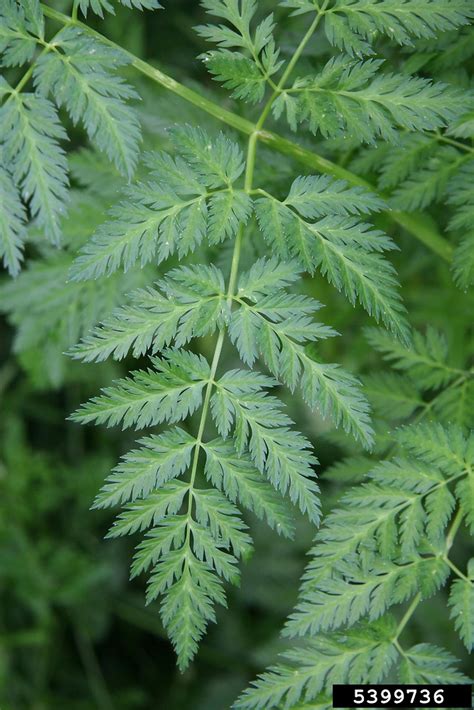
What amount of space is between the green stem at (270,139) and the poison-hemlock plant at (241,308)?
4 centimetres

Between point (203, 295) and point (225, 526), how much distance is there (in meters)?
0.55

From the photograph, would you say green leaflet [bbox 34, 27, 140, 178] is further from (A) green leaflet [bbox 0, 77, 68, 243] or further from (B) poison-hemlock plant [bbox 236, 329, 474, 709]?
(B) poison-hemlock plant [bbox 236, 329, 474, 709]

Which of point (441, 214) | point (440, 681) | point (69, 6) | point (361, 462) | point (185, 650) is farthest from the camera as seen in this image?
point (69, 6)

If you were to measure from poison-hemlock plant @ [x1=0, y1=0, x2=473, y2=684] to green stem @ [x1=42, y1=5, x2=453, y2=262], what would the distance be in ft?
0.12

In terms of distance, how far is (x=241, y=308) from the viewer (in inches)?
71.1

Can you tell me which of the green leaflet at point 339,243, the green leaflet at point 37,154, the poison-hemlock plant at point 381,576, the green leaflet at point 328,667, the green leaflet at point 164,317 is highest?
the green leaflet at point 339,243

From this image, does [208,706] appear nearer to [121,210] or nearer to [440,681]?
[440,681]

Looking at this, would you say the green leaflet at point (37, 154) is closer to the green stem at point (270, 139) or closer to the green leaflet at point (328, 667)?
the green stem at point (270, 139)

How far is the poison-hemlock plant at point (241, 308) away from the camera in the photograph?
171cm

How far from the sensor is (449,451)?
1891 millimetres

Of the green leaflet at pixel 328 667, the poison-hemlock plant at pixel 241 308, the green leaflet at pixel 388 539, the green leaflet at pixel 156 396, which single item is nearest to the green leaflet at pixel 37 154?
the poison-hemlock plant at pixel 241 308

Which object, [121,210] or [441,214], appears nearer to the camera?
[121,210]

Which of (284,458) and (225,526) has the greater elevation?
(284,458)

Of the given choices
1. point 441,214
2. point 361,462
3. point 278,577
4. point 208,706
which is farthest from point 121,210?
point 208,706
